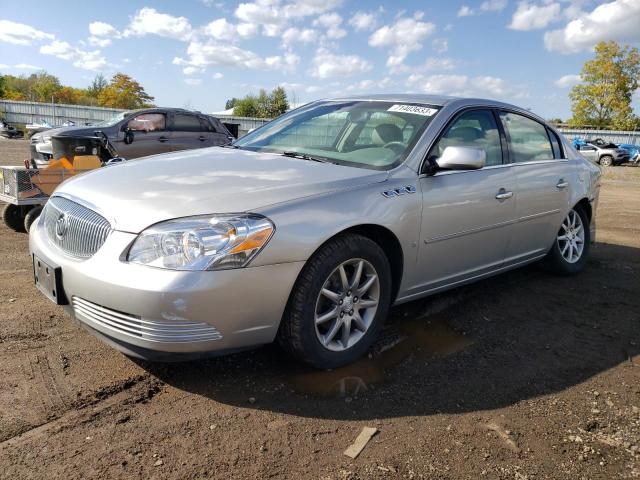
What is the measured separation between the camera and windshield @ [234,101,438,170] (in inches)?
140

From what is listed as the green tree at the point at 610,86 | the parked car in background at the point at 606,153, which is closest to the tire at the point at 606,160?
the parked car in background at the point at 606,153

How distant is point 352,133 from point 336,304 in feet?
4.62

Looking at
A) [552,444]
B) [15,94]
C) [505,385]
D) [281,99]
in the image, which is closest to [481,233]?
[505,385]

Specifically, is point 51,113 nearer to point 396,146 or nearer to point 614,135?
point 396,146

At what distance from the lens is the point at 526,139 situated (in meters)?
4.59

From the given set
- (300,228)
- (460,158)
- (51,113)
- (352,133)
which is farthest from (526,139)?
(51,113)

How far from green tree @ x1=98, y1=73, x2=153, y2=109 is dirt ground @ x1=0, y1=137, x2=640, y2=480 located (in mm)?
65343

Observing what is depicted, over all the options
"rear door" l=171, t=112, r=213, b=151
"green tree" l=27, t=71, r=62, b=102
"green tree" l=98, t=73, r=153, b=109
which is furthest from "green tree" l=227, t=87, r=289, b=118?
"rear door" l=171, t=112, r=213, b=151

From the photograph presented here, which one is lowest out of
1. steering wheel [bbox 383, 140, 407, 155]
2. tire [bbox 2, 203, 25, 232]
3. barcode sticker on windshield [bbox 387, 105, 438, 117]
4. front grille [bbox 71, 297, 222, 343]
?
tire [bbox 2, 203, 25, 232]

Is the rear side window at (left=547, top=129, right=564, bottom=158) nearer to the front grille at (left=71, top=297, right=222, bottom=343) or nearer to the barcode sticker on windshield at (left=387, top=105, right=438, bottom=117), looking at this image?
the barcode sticker on windshield at (left=387, top=105, right=438, bottom=117)

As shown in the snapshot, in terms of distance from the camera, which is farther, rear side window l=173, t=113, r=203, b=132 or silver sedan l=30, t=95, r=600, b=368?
rear side window l=173, t=113, r=203, b=132

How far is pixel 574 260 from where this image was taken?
5289mm

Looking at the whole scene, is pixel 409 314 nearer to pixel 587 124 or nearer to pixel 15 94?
pixel 587 124

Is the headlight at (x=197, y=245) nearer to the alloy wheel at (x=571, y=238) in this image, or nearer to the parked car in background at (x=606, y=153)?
the alloy wheel at (x=571, y=238)
